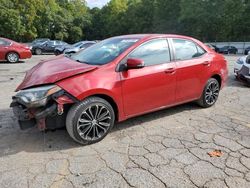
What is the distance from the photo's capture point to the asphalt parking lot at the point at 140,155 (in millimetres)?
3086

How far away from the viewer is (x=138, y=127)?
454cm

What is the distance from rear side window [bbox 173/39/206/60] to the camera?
16.1ft

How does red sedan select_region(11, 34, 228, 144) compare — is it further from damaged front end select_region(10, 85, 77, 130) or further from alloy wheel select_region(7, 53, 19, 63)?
alloy wheel select_region(7, 53, 19, 63)

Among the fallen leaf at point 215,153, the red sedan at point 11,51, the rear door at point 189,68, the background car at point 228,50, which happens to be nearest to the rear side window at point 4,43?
the red sedan at point 11,51

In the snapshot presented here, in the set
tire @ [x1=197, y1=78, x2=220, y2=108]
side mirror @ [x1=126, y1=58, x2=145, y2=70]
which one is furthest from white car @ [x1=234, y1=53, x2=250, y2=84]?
side mirror @ [x1=126, y1=58, x2=145, y2=70]

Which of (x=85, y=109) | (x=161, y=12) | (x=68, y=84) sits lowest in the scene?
(x=85, y=109)

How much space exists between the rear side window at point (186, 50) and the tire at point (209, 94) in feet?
2.08

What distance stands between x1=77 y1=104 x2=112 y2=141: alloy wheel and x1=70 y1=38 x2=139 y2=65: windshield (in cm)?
75

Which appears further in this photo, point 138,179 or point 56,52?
point 56,52

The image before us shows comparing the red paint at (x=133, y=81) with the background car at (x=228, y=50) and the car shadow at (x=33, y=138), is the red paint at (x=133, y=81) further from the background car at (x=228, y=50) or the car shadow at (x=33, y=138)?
the background car at (x=228, y=50)

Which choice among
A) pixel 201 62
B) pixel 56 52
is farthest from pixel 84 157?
pixel 56 52

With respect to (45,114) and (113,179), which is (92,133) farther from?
(113,179)

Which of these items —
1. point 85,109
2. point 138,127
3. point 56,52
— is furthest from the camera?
point 56,52

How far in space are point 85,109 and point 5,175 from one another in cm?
127
